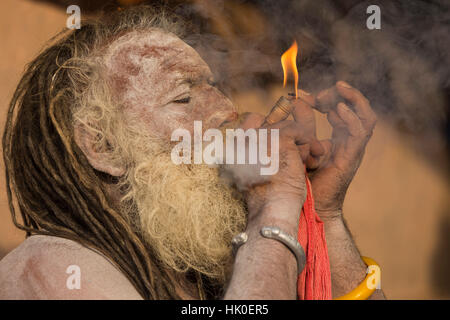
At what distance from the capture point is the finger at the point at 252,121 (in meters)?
1.72

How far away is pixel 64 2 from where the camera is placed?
3.70m

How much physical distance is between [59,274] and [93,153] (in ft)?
1.71

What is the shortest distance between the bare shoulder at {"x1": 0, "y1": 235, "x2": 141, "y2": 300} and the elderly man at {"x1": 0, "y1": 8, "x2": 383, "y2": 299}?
13 millimetres

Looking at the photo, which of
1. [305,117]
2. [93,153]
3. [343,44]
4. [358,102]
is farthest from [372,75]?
[93,153]

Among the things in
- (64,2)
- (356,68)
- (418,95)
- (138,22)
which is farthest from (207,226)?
(64,2)

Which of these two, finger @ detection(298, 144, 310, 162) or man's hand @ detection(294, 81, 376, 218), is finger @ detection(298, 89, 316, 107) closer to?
man's hand @ detection(294, 81, 376, 218)

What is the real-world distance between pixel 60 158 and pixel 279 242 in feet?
2.98

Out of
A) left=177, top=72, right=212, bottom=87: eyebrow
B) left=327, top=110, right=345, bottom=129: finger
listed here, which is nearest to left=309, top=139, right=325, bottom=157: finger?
left=327, top=110, right=345, bottom=129: finger

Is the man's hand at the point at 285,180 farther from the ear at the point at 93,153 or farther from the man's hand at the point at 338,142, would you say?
the ear at the point at 93,153

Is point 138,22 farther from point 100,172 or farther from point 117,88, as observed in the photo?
point 100,172

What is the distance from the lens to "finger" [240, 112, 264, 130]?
1725mm

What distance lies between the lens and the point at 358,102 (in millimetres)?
1847

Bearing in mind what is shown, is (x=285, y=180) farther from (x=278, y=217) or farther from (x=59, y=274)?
(x=59, y=274)

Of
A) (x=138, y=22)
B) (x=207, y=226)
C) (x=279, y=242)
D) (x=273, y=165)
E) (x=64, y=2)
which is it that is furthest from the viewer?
(x=64, y=2)
